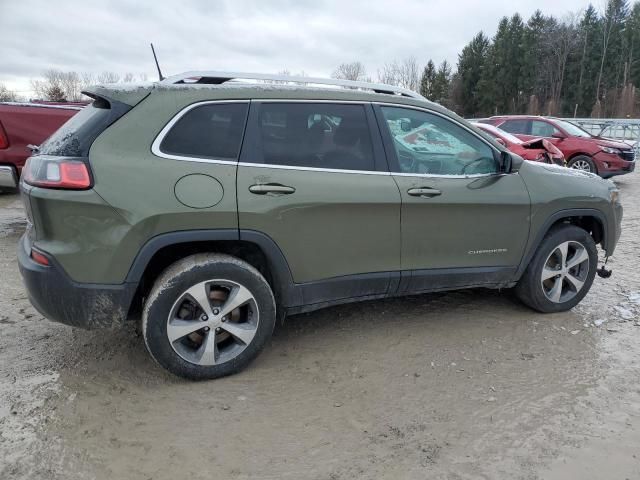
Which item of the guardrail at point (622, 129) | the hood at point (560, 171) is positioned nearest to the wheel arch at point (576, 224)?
the hood at point (560, 171)

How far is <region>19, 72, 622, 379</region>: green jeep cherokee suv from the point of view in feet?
8.86

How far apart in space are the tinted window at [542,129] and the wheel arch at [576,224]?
8.48 meters

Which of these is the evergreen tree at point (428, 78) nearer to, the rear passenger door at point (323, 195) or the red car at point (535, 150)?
the red car at point (535, 150)

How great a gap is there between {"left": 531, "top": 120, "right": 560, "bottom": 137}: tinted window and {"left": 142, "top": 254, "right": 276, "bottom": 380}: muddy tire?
10.9 meters

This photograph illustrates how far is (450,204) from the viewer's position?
344cm

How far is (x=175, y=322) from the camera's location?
2.87 meters

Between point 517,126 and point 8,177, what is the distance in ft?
35.7

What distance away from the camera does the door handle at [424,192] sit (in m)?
3.32

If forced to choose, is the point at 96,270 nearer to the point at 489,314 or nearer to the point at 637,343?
the point at 489,314

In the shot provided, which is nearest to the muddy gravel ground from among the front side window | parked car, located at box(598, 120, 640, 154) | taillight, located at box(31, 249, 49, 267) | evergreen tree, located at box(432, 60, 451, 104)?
taillight, located at box(31, 249, 49, 267)

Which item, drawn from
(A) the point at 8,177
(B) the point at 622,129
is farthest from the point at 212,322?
(B) the point at 622,129

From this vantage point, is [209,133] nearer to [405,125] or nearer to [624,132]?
[405,125]

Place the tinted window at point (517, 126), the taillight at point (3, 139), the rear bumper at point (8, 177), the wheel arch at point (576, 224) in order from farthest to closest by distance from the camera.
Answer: the tinted window at point (517, 126)
the taillight at point (3, 139)
the rear bumper at point (8, 177)
the wheel arch at point (576, 224)

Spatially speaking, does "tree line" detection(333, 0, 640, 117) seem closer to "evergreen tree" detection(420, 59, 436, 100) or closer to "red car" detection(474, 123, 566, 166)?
"evergreen tree" detection(420, 59, 436, 100)
